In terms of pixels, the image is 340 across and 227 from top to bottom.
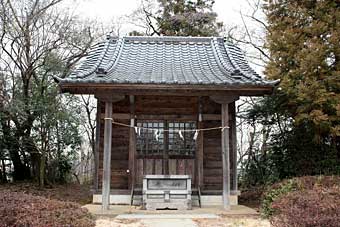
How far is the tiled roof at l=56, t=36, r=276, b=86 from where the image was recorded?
9.04m

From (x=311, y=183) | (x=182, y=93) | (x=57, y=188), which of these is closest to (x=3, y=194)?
(x=182, y=93)

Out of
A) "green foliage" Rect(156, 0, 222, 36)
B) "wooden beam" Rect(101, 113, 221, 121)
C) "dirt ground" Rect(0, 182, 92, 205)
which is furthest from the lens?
"green foliage" Rect(156, 0, 222, 36)

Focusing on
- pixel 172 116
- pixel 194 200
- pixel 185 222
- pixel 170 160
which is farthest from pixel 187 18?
pixel 185 222

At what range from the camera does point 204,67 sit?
428 inches

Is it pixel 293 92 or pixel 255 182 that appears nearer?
pixel 293 92

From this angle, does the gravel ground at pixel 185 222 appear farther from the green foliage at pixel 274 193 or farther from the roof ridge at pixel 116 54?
the roof ridge at pixel 116 54

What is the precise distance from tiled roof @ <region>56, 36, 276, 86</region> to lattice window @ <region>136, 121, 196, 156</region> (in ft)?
5.10

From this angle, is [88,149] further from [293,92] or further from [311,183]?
[311,183]

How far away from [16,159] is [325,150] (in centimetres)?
1115

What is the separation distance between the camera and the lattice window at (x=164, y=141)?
10.7 m

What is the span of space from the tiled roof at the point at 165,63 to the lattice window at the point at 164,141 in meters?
1.56

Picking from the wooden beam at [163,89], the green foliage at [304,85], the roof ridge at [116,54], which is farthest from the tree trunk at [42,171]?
the green foliage at [304,85]

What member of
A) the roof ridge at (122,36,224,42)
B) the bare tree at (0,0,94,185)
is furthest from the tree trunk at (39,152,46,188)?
the roof ridge at (122,36,224,42)

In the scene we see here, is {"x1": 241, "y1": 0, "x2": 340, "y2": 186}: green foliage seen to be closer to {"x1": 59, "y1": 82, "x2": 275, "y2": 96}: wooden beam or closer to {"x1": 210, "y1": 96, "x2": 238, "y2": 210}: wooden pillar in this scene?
{"x1": 59, "y1": 82, "x2": 275, "y2": 96}: wooden beam
